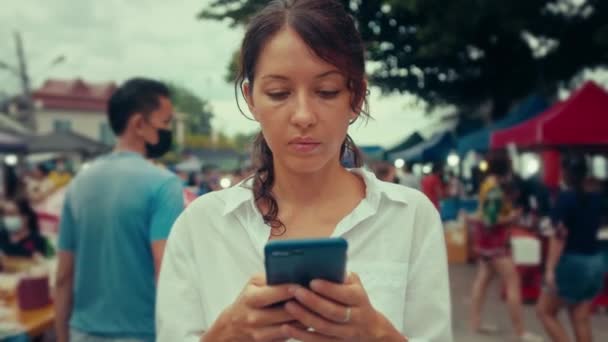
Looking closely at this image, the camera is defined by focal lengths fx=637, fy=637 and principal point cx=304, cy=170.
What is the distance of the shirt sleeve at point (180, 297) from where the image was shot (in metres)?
1.32

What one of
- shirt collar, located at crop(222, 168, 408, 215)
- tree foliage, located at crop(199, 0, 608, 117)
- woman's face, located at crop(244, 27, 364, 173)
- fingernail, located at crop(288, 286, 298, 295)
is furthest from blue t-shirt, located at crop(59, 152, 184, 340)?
tree foliage, located at crop(199, 0, 608, 117)

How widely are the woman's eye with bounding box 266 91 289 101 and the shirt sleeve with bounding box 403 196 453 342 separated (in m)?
0.41

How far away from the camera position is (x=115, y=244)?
2480mm

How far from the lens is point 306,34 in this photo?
50.0 inches

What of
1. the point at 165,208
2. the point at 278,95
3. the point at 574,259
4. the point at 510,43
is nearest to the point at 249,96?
the point at 278,95

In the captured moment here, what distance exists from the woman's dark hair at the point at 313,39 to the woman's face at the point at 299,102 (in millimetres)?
17

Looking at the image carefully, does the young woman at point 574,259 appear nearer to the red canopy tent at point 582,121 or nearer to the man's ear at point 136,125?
the red canopy tent at point 582,121

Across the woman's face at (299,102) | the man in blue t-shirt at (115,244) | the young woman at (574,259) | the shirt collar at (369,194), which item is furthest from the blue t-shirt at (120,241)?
the young woman at (574,259)

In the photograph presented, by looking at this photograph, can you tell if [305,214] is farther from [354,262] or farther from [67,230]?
[67,230]

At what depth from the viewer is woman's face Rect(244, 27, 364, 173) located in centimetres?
126

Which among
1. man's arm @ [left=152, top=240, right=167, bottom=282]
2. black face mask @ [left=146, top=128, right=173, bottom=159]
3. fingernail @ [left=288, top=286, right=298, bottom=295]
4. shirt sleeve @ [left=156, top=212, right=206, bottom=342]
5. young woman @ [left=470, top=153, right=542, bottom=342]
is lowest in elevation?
young woman @ [left=470, top=153, right=542, bottom=342]

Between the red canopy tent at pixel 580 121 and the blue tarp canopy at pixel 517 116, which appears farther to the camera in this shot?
the blue tarp canopy at pixel 517 116

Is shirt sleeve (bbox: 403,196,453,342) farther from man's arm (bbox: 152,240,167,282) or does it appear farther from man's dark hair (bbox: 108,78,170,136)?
man's dark hair (bbox: 108,78,170,136)

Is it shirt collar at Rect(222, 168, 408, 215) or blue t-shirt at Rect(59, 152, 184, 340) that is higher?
shirt collar at Rect(222, 168, 408, 215)
